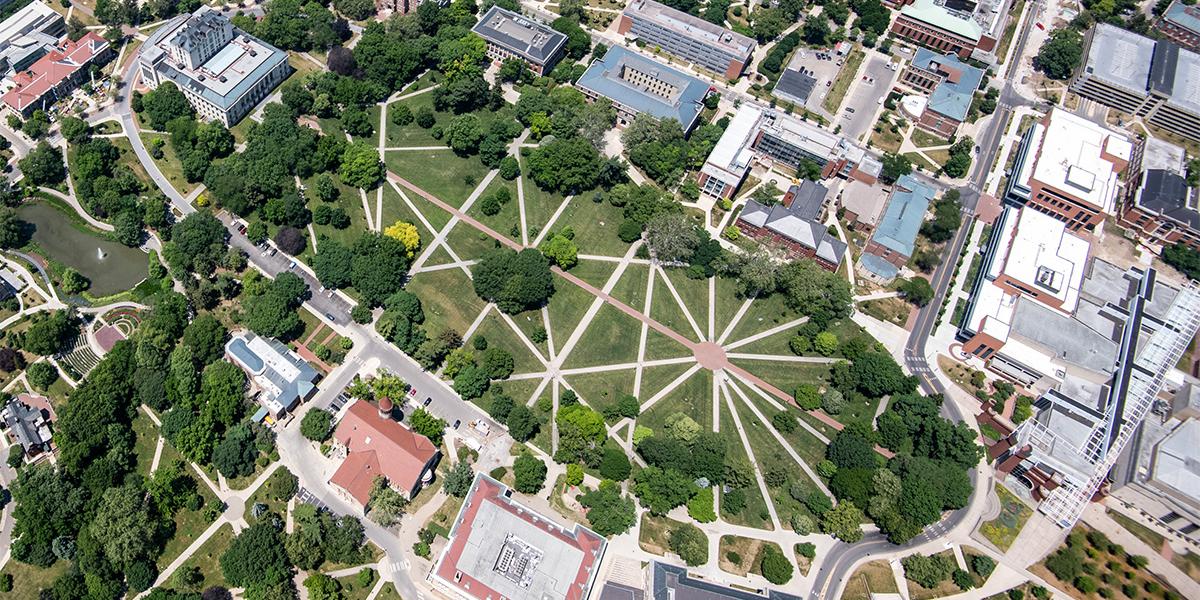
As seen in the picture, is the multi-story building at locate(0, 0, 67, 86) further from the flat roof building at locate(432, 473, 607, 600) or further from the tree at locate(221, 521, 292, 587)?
the flat roof building at locate(432, 473, 607, 600)

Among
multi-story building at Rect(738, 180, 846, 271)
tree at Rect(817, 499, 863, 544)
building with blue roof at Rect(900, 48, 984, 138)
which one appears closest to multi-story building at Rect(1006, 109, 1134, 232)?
building with blue roof at Rect(900, 48, 984, 138)

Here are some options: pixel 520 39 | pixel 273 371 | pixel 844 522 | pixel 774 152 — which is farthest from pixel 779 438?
pixel 520 39

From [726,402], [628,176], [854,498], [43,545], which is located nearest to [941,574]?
[854,498]

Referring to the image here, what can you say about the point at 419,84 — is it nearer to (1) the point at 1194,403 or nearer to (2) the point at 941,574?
(2) the point at 941,574

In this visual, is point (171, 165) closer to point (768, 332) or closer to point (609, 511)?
point (609, 511)

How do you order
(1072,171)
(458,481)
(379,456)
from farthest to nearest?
(1072,171), (458,481), (379,456)

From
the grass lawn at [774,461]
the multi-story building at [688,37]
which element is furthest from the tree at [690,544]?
the multi-story building at [688,37]

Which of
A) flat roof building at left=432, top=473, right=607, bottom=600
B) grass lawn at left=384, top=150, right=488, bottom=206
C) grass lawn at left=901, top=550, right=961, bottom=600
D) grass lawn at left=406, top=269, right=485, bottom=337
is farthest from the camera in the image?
grass lawn at left=384, top=150, right=488, bottom=206
